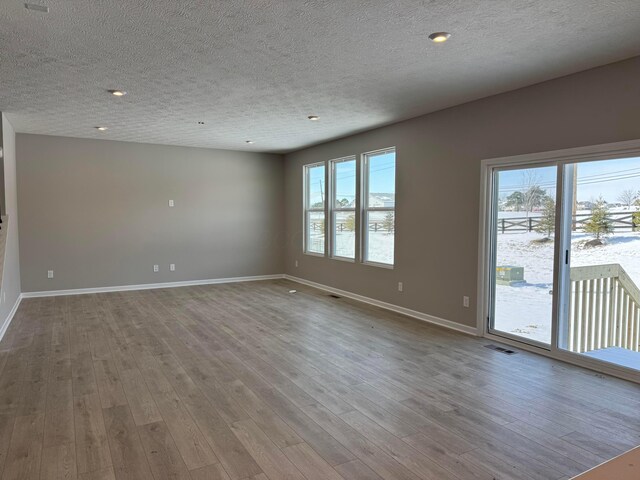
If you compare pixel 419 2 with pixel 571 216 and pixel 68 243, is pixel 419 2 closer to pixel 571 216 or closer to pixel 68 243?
pixel 571 216

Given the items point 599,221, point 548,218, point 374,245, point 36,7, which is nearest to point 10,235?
point 36,7

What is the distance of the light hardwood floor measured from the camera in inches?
88.3

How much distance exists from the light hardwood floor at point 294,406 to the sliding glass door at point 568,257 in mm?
344

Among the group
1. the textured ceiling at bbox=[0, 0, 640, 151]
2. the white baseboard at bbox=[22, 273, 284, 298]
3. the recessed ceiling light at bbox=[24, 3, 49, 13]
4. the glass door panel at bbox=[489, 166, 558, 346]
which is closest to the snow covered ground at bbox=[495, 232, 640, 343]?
the glass door panel at bbox=[489, 166, 558, 346]

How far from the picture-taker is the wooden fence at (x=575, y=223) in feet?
11.2

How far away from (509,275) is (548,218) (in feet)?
2.38

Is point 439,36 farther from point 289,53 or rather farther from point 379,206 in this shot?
point 379,206

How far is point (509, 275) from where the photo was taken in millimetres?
4379

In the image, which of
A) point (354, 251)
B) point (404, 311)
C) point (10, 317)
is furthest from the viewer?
point (354, 251)

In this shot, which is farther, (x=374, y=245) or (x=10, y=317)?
(x=374, y=245)

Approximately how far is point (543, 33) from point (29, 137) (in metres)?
7.10

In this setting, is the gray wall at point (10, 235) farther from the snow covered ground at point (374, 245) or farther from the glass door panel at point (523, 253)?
the glass door panel at point (523, 253)

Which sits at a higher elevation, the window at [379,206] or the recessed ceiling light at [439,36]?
the recessed ceiling light at [439,36]

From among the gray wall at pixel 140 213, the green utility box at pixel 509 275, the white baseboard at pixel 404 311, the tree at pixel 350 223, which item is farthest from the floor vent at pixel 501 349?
the gray wall at pixel 140 213
